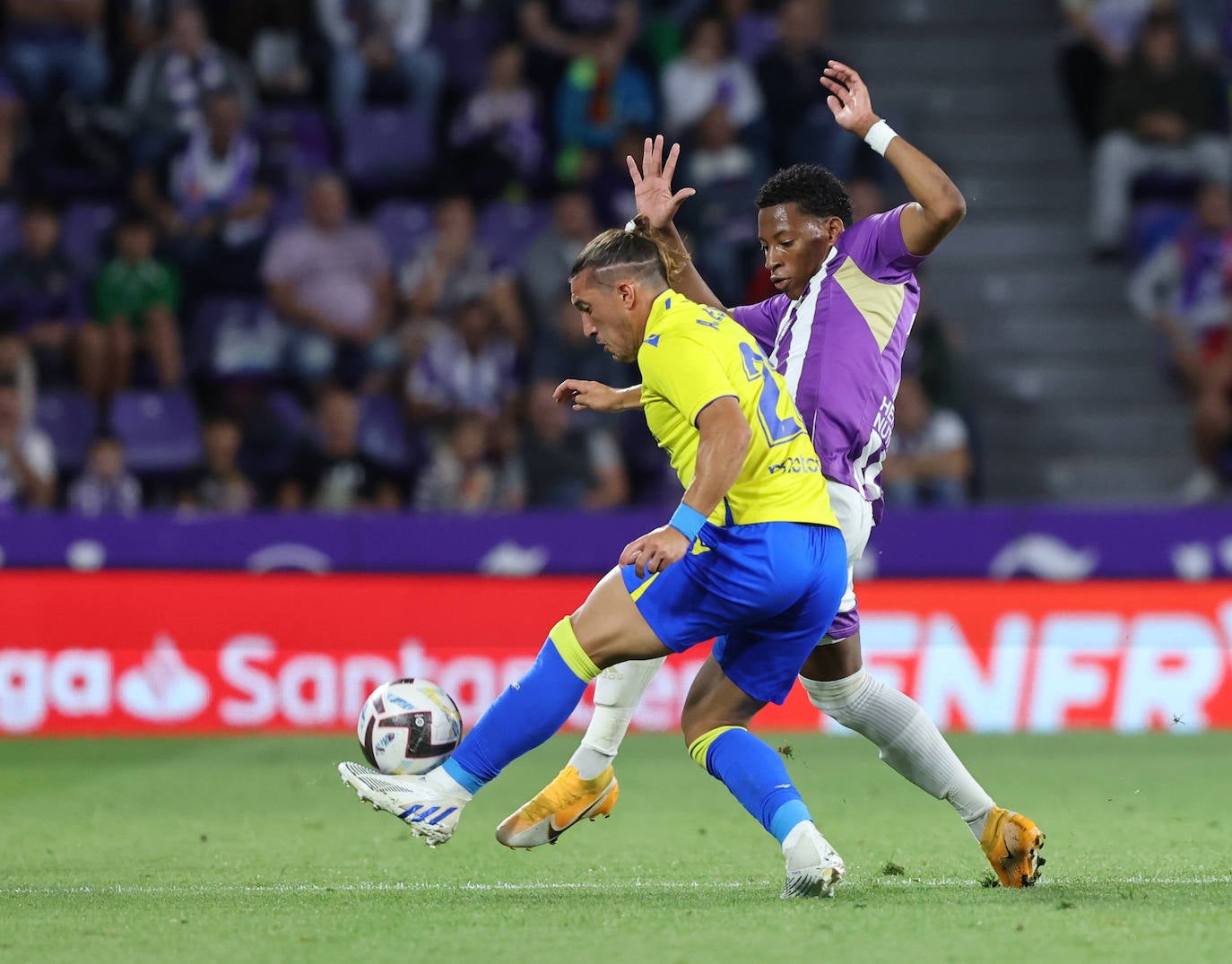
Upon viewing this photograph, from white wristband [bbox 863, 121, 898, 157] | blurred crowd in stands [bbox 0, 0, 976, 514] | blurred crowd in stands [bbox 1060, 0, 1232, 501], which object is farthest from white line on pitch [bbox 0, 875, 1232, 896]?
blurred crowd in stands [bbox 1060, 0, 1232, 501]

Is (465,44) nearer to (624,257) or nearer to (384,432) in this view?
(384,432)

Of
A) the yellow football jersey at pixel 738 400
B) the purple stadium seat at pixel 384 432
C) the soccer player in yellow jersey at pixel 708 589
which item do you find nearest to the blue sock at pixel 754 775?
the soccer player in yellow jersey at pixel 708 589

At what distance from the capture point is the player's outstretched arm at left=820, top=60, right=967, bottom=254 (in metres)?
5.05

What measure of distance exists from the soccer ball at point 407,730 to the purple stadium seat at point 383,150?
8.00m

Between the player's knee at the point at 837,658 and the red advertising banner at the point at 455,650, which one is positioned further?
the red advertising banner at the point at 455,650

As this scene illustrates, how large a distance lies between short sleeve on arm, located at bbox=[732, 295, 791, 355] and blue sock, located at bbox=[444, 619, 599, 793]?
1227 millimetres

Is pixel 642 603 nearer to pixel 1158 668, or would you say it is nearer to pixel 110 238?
pixel 1158 668

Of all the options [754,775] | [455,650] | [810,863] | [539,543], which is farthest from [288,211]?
[810,863]

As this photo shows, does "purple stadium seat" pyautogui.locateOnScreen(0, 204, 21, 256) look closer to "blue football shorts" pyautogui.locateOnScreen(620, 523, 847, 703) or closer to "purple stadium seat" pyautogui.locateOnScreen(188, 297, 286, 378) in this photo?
"purple stadium seat" pyautogui.locateOnScreen(188, 297, 286, 378)

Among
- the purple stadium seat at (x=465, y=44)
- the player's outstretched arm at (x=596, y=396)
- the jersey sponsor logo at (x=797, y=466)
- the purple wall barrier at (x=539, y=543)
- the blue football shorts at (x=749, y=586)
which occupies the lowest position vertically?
the purple wall barrier at (x=539, y=543)

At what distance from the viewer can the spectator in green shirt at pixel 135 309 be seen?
1193 cm

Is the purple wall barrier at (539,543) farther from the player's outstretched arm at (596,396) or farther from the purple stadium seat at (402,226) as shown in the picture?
the player's outstretched arm at (596,396)

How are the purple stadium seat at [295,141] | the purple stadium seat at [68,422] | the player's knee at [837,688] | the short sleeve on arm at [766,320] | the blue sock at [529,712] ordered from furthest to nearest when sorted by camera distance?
the purple stadium seat at [295,141], the purple stadium seat at [68,422], the short sleeve on arm at [766,320], the player's knee at [837,688], the blue sock at [529,712]

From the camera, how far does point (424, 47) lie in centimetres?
1333
